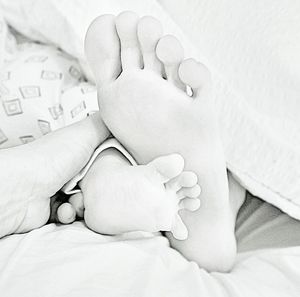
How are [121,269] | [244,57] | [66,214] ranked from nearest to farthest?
[121,269], [66,214], [244,57]

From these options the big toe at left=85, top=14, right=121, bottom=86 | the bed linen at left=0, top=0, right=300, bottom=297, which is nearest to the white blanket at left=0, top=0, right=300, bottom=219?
the bed linen at left=0, top=0, right=300, bottom=297

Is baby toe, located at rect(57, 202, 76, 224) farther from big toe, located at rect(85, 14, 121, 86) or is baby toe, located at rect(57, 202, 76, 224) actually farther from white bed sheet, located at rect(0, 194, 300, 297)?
big toe, located at rect(85, 14, 121, 86)

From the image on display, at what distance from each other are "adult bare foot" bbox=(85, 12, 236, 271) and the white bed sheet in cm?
5

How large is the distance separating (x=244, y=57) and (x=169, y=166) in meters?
0.35

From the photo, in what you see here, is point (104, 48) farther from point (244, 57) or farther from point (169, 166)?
point (244, 57)

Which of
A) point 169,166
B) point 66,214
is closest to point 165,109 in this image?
point 169,166

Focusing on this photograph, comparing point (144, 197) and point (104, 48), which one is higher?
point (104, 48)

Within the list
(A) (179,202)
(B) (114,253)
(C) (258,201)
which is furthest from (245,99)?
(B) (114,253)

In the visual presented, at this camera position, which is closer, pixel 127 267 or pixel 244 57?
pixel 127 267

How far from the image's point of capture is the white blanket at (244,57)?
904 millimetres

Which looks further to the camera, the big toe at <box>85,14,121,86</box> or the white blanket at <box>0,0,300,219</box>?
the white blanket at <box>0,0,300,219</box>

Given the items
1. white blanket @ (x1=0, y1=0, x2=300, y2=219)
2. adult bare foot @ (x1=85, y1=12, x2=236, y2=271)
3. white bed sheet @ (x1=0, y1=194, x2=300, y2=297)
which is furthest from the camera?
white blanket @ (x1=0, y1=0, x2=300, y2=219)

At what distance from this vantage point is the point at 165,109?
77cm

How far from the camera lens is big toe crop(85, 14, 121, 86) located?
0.79m
